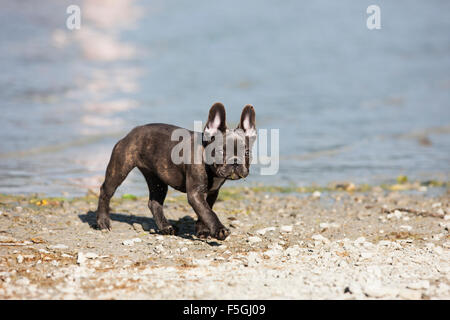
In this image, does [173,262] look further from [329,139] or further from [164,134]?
[329,139]

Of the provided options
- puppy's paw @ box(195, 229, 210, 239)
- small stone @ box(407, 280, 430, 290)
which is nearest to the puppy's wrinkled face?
puppy's paw @ box(195, 229, 210, 239)

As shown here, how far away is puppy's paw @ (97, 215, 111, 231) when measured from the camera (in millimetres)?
7809

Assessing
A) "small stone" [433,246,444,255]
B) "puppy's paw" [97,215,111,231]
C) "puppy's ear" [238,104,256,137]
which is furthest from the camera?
"puppy's paw" [97,215,111,231]

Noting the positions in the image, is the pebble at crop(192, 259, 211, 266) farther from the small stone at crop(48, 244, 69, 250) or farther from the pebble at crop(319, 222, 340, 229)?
Answer: the pebble at crop(319, 222, 340, 229)

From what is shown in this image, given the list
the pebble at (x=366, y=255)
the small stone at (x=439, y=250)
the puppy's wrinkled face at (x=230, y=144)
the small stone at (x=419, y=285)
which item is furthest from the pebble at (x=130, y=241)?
the small stone at (x=439, y=250)

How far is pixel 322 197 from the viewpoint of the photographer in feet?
36.6

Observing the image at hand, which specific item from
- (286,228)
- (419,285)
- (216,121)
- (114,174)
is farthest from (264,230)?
(419,285)

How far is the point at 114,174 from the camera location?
7.73 m

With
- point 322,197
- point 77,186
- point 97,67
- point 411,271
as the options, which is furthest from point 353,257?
point 97,67

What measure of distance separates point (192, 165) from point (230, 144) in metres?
0.65

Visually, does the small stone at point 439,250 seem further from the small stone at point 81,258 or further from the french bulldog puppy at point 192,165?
the small stone at point 81,258

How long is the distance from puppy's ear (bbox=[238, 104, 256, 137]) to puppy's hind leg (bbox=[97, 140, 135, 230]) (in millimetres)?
1691

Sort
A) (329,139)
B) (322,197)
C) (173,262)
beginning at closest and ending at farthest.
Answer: (173,262), (322,197), (329,139)
